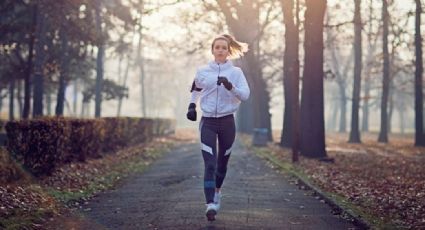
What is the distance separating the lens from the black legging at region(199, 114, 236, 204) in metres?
7.17

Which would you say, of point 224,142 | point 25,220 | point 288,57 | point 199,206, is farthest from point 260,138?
point 25,220

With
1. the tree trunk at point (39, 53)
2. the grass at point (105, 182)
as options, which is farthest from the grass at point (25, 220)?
the tree trunk at point (39, 53)

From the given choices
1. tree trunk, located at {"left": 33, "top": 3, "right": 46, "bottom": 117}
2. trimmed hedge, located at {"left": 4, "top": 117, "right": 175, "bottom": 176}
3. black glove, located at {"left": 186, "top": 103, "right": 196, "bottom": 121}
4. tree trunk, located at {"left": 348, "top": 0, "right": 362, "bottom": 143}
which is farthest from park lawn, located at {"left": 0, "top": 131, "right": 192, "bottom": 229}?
tree trunk, located at {"left": 348, "top": 0, "right": 362, "bottom": 143}

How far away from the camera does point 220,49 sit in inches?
285

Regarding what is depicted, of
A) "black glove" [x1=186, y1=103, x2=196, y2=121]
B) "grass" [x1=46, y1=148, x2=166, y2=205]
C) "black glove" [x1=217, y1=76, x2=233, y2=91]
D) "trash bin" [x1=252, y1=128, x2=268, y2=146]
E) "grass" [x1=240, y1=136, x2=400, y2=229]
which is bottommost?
"grass" [x1=46, y1=148, x2=166, y2=205]

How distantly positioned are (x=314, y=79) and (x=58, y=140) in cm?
877

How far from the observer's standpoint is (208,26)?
3173 centimetres

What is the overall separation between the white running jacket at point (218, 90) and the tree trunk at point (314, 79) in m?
11.2

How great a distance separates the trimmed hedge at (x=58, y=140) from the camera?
11.1 meters

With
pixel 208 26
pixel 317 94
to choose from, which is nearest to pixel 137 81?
pixel 208 26

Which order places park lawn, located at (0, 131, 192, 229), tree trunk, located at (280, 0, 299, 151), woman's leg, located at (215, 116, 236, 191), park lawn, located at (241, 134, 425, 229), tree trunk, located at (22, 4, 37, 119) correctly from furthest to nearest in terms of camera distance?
tree trunk, located at (280, 0, 299, 151) → tree trunk, located at (22, 4, 37, 119) → park lawn, located at (241, 134, 425, 229) → park lawn, located at (0, 131, 192, 229) → woman's leg, located at (215, 116, 236, 191)

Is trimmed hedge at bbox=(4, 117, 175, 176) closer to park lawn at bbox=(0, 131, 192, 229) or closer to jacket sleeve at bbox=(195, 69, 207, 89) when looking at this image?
park lawn at bbox=(0, 131, 192, 229)

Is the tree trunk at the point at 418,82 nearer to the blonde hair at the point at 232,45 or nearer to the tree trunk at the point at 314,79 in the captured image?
the tree trunk at the point at 314,79

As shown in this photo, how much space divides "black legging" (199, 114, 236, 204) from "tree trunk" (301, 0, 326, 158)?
11.1 m
